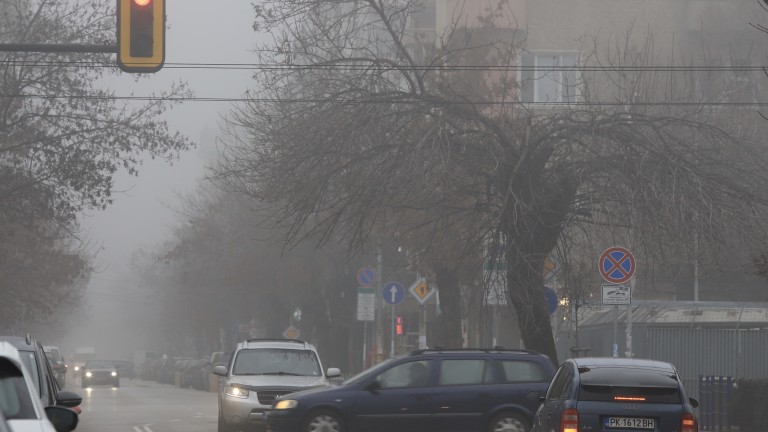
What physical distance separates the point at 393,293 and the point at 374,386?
19555 mm

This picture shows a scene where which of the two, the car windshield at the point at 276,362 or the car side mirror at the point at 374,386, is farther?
the car windshield at the point at 276,362

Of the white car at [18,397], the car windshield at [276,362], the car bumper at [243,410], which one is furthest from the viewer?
the car windshield at [276,362]

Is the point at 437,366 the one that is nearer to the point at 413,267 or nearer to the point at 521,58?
the point at 413,267

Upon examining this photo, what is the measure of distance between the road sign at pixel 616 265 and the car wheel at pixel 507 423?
509cm

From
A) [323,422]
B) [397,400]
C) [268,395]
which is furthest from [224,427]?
[397,400]

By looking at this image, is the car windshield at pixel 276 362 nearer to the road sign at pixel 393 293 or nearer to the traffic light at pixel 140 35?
the traffic light at pixel 140 35

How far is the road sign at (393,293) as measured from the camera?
41.1 metres

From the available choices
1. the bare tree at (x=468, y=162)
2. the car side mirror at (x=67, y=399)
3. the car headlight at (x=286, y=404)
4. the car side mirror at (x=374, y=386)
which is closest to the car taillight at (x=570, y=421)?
the car side mirror at (x=67, y=399)

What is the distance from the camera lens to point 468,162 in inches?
1019

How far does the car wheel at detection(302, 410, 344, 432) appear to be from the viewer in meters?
21.4

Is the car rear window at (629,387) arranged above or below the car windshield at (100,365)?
above

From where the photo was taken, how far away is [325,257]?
192 ft

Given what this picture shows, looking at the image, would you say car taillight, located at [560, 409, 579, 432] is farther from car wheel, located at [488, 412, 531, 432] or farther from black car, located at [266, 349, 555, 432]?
car wheel, located at [488, 412, 531, 432]

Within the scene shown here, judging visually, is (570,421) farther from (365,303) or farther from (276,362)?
(365,303)
